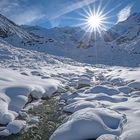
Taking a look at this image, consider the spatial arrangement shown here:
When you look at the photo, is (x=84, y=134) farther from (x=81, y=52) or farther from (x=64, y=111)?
(x=81, y=52)

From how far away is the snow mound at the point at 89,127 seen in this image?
396 inches

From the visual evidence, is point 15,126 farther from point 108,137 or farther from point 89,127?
point 108,137

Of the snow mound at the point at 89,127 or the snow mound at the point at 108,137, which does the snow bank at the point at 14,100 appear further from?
the snow mound at the point at 108,137

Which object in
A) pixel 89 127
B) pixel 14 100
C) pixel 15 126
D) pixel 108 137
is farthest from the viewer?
pixel 14 100

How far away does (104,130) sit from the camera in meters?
10.3

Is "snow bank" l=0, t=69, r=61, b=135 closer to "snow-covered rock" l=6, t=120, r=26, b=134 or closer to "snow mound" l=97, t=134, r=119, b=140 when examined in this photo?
"snow-covered rock" l=6, t=120, r=26, b=134

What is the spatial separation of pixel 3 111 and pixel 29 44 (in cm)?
9387

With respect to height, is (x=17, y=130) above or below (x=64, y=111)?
below

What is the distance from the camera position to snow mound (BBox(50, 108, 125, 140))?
10.1m

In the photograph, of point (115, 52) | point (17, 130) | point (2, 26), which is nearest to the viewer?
point (17, 130)

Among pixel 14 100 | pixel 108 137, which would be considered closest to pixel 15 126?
pixel 14 100

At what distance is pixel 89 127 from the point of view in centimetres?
1032

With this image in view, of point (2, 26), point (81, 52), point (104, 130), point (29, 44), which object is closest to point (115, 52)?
point (81, 52)

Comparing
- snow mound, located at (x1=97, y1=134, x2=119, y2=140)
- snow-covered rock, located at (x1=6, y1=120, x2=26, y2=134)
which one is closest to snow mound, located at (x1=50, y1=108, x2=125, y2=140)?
snow mound, located at (x1=97, y1=134, x2=119, y2=140)
